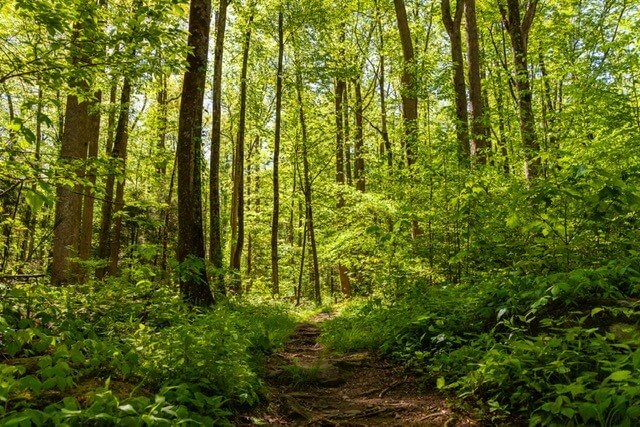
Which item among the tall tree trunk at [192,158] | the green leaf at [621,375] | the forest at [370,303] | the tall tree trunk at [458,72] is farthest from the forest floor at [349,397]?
the tall tree trunk at [458,72]

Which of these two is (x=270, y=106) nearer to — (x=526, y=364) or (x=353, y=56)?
(x=353, y=56)

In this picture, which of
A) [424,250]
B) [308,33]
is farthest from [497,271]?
[308,33]

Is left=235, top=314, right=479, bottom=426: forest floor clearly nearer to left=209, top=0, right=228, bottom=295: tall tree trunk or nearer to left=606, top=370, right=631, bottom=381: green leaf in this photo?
left=606, top=370, right=631, bottom=381: green leaf

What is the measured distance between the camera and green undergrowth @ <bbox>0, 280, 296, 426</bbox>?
110 inches

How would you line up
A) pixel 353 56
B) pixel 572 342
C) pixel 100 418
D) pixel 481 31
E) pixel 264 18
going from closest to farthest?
pixel 100 418, pixel 572 342, pixel 264 18, pixel 353 56, pixel 481 31

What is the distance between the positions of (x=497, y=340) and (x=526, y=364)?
121 centimetres

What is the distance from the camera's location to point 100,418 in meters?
2.74

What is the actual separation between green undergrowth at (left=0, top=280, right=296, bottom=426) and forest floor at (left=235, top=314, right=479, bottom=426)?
1.11 ft

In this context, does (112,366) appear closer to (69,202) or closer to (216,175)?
(69,202)

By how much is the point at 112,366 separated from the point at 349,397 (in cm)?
283

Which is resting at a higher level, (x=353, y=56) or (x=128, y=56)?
(x=353, y=56)

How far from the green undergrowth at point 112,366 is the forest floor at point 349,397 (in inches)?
13.4

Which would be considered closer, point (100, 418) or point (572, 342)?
point (100, 418)

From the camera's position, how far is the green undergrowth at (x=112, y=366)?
110 inches
